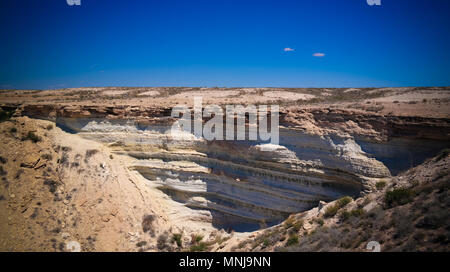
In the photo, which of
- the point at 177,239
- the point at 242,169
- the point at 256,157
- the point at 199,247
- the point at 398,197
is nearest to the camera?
the point at 398,197

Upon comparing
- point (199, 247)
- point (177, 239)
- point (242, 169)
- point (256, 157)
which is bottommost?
→ point (199, 247)

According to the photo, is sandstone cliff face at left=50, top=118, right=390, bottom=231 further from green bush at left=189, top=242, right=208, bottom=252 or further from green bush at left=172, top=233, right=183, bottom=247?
green bush at left=189, top=242, right=208, bottom=252

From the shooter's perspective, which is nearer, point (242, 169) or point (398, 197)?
point (398, 197)

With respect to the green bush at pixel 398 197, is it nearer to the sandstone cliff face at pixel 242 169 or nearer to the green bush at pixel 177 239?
the sandstone cliff face at pixel 242 169

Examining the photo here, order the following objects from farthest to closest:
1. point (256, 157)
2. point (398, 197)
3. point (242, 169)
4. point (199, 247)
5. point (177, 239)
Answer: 1. point (242, 169)
2. point (177, 239)
3. point (256, 157)
4. point (199, 247)
5. point (398, 197)

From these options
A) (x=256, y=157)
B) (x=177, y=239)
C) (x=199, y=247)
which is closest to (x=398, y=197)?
(x=256, y=157)

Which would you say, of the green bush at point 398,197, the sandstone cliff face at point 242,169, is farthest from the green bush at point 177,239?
the green bush at point 398,197

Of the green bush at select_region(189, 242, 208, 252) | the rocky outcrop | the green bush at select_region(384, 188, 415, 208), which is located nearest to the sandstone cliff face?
the rocky outcrop

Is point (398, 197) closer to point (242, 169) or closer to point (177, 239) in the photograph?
point (242, 169)
